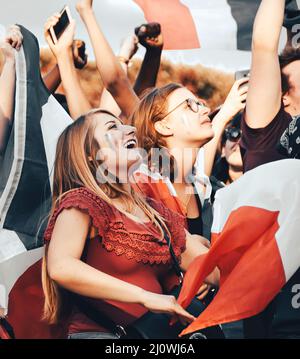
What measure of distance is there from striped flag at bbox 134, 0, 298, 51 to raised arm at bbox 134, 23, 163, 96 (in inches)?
1.4

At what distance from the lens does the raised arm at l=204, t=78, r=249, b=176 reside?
4.11 meters

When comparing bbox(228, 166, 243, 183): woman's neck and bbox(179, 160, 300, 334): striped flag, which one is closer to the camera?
bbox(179, 160, 300, 334): striped flag

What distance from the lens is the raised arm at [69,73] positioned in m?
4.10

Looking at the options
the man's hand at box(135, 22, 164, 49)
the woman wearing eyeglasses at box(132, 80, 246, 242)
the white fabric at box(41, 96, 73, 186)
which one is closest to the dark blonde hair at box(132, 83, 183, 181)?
the woman wearing eyeglasses at box(132, 80, 246, 242)

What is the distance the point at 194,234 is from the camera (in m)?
4.05

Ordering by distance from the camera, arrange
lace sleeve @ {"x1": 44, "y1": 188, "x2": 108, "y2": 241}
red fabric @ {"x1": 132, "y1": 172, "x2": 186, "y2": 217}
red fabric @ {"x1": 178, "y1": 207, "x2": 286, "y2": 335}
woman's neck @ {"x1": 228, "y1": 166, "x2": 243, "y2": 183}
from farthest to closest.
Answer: woman's neck @ {"x1": 228, "y1": 166, "x2": 243, "y2": 183} < red fabric @ {"x1": 132, "y1": 172, "x2": 186, "y2": 217} < red fabric @ {"x1": 178, "y1": 207, "x2": 286, "y2": 335} < lace sleeve @ {"x1": 44, "y1": 188, "x2": 108, "y2": 241}

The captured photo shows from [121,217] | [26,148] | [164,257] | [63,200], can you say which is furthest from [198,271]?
[26,148]

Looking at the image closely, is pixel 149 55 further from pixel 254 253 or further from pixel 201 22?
pixel 254 253

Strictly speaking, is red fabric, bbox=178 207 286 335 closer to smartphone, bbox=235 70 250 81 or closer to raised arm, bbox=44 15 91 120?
smartphone, bbox=235 70 250 81

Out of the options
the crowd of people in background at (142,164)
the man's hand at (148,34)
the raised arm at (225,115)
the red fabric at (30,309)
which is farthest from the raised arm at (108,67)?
the red fabric at (30,309)

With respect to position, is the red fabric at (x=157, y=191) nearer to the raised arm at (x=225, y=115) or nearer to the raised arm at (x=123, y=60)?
the raised arm at (x=225, y=115)

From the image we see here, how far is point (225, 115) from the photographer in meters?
4.15

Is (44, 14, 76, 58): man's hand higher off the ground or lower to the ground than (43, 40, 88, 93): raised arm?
higher

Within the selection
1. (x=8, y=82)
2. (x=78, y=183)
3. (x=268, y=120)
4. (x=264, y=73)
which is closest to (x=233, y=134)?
(x=268, y=120)
